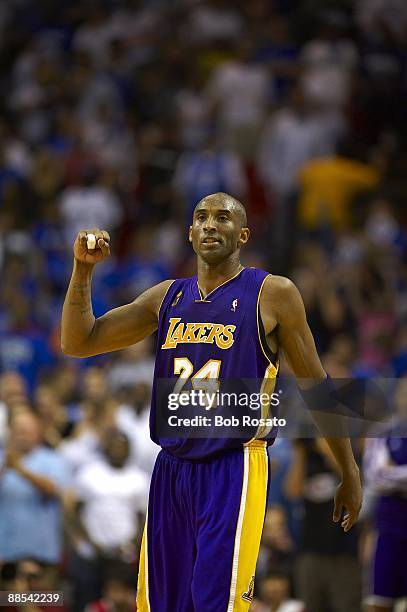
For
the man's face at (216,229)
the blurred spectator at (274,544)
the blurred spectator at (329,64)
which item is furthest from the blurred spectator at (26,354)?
the man's face at (216,229)

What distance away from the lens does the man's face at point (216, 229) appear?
538 cm

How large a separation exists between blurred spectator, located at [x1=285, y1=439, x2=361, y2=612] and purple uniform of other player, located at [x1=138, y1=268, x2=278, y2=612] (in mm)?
4045

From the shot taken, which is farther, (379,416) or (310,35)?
(310,35)

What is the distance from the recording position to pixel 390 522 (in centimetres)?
827

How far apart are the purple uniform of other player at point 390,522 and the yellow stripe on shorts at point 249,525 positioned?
310 centimetres

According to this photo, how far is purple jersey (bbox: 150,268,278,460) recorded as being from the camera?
527 centimetres

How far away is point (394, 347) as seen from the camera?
37.9ft

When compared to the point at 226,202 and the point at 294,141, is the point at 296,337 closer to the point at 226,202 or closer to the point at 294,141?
the point at 226,202

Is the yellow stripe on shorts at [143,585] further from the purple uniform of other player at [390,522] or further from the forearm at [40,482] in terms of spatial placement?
the forearm at [40,482]

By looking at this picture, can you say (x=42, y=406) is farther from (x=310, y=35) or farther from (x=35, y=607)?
(x=310, y=35)

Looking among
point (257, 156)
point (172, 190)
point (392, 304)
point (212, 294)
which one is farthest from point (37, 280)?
point (212, 294)

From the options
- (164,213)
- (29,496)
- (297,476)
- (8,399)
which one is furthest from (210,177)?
(29,496)

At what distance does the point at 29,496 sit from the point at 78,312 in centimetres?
408

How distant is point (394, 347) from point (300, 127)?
3.96 meters
